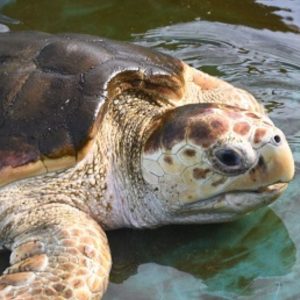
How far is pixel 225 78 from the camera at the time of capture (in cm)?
470

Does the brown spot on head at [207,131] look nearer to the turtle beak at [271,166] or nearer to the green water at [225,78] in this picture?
the turtle beak at [271,166]

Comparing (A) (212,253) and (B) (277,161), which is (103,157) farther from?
(B) (277,161)

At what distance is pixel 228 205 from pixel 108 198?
542 mm

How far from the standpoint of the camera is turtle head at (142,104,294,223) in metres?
3.04

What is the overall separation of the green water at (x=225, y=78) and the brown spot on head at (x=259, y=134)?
516 millimetres

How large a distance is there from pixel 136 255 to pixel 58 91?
31.7 inches

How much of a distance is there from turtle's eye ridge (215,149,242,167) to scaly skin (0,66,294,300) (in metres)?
0.04

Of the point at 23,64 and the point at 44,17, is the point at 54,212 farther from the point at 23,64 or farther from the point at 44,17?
the point at 44,17

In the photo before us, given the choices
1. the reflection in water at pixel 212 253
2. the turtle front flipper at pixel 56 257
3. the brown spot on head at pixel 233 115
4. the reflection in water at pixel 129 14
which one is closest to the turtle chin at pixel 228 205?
the reflection in water at pixel 212 253

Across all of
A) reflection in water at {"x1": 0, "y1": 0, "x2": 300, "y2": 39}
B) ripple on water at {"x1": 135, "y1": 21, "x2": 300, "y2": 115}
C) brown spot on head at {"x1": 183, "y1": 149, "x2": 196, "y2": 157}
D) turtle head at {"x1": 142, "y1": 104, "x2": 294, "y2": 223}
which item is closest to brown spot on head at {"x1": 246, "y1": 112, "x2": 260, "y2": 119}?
turtle head at {"x1": 142, "y1": 104, "x2": 294, "y2": 223}

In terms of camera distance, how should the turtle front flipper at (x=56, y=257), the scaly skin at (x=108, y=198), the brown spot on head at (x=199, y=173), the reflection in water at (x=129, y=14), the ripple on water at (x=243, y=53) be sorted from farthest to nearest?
the reflection in water at (x=129, y=14) < the ripple on water at (x=243, y=53) < the brown spot on head at (x=199, y=173) < the scaly skin at (x=108, y=198) < the turtle front flipper at (x=56, y=257)

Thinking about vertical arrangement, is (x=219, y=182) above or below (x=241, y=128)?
below

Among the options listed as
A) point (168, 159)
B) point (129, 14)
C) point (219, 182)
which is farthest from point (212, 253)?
point (129, 14)

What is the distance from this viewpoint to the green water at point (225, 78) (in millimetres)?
3045
